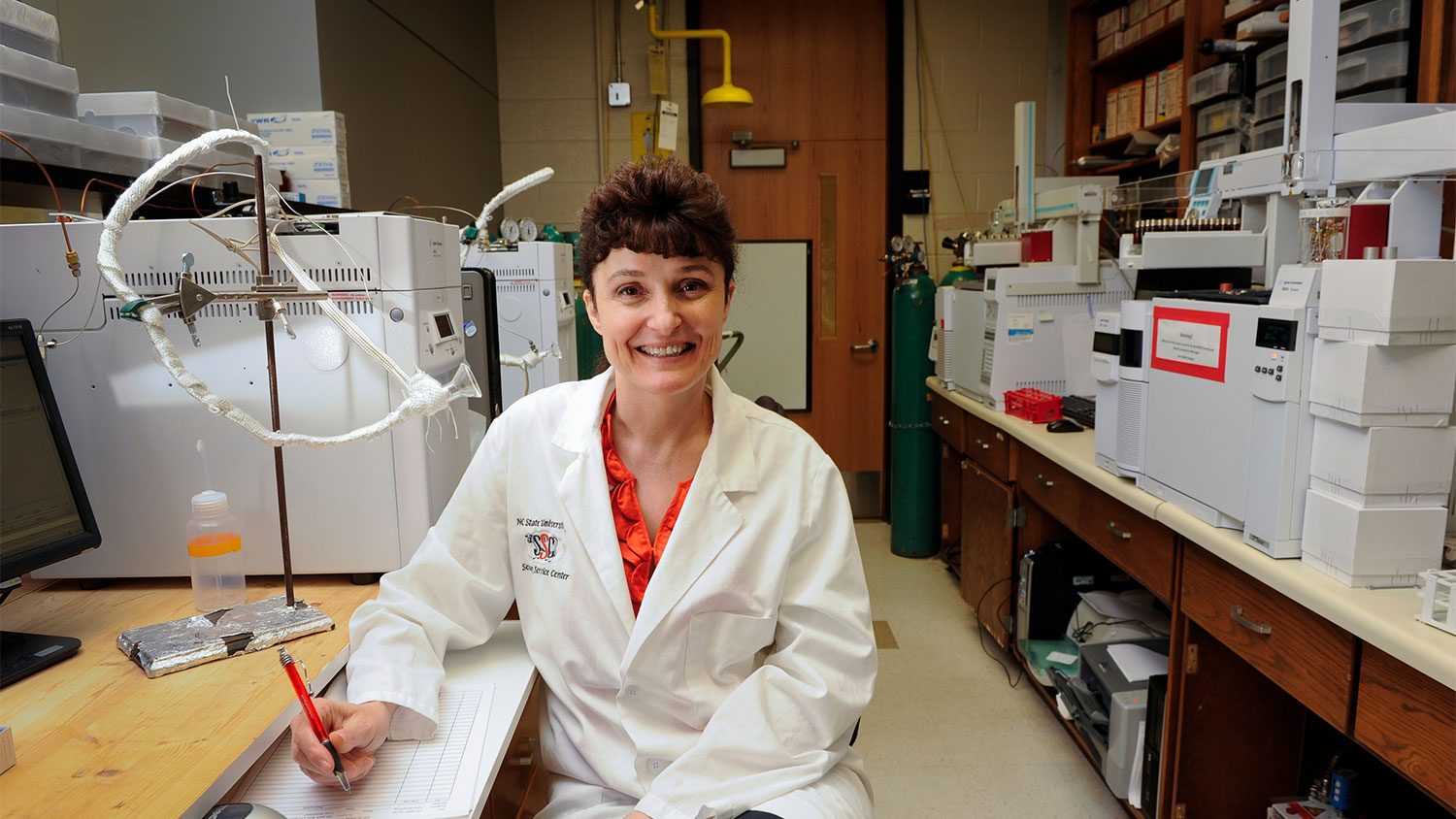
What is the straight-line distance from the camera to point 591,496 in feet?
4.25

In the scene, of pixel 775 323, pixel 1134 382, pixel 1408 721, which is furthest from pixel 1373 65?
pixel 775 323

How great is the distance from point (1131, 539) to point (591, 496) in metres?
1.35

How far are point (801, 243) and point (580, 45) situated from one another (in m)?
1.44

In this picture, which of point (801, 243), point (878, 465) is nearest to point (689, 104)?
point (801, 243)

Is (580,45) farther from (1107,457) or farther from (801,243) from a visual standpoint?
(1107,457)

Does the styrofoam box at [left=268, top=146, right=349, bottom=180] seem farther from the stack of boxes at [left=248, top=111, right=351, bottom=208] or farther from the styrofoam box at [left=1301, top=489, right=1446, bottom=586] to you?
the styrofoam box at [left=1301, top=489, right=1446, bottom=586]

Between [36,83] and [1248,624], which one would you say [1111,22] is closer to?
[1248,624]

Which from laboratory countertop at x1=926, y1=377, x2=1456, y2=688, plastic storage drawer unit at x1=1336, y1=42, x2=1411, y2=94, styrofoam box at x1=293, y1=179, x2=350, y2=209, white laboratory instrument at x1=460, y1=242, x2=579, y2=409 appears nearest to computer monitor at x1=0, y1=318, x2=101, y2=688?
styrofoam box at x1=293, y1=179, x2=350, y2=209

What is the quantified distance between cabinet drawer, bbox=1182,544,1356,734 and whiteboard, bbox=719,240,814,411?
9.51 ft

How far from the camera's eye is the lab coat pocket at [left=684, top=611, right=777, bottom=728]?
1.24 metres

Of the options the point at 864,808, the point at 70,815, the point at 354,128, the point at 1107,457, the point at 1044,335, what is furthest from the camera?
the point at 1044,335

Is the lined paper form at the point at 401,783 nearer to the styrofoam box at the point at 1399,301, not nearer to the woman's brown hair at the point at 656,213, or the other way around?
the woman's brown hair at the point at 656,213

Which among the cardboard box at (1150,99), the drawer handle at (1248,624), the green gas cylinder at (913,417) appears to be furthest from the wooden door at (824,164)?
the drawer handle at (1248,624)

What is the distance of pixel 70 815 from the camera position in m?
0.84
